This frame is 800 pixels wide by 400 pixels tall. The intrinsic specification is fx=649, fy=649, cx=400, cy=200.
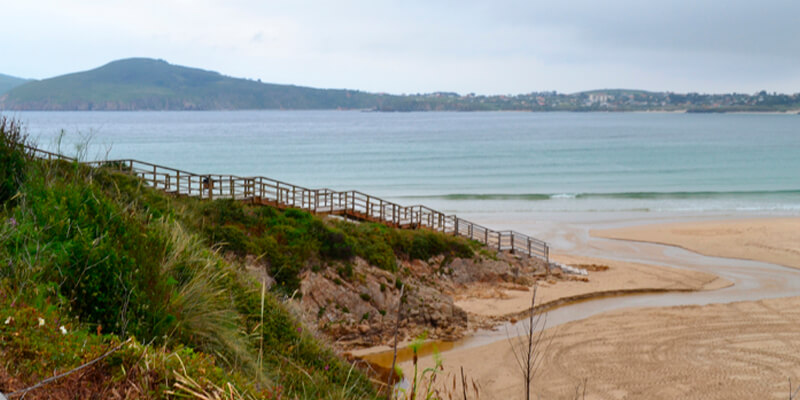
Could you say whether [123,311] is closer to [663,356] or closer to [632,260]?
[663,356]

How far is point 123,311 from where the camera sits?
6.11 m

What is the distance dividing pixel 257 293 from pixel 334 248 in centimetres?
903

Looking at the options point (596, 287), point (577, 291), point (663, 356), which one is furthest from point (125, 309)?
point (596, 287)

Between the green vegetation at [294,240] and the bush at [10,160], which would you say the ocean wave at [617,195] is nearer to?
the green vegetation at [294,240]

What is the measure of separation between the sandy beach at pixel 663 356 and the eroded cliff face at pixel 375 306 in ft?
5.40

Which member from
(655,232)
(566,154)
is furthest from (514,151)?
(655,232)

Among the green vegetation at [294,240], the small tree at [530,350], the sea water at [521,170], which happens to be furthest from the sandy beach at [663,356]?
the sea water at [521,170]

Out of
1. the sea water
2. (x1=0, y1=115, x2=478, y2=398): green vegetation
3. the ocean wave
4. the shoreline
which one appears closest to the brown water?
the shoreline

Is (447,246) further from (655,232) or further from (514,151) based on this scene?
(514,151)

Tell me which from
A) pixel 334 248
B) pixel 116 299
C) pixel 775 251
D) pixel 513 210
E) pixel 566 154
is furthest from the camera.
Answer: pixel 566 154

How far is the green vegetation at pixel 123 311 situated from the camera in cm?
448

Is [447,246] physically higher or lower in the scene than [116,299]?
lower

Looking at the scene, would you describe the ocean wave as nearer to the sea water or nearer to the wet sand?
the sea water

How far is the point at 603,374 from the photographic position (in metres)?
15.2
